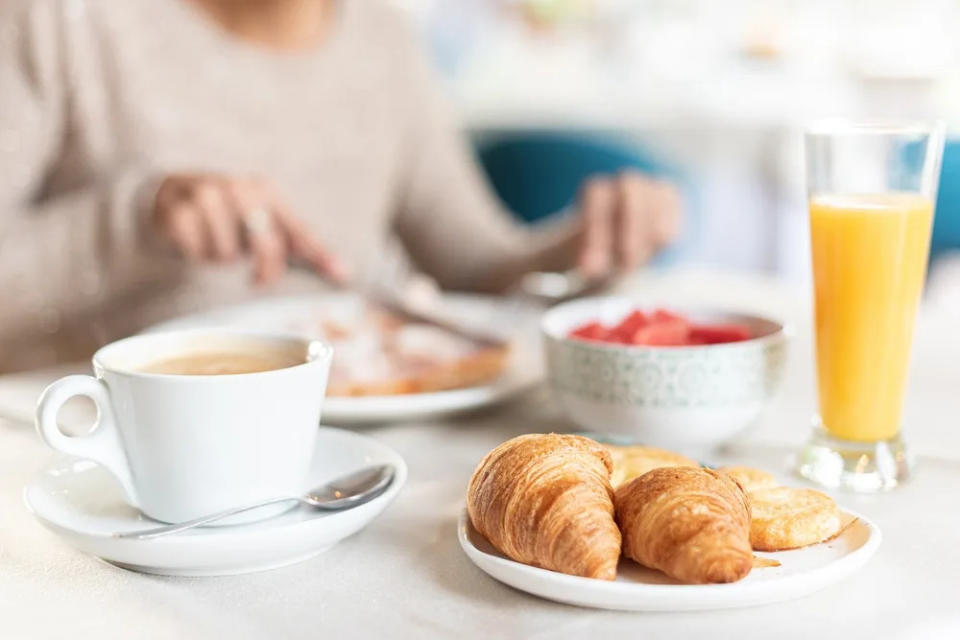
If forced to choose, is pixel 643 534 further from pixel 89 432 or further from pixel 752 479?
pixel 89 432

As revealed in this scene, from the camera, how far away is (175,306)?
1.30 metres

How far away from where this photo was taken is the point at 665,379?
72 cm

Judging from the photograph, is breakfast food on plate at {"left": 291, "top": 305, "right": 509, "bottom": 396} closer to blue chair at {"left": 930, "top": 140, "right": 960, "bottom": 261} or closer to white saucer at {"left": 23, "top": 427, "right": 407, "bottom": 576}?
white saucer at {"left": 23, "top": 427, "right": 407, "bottom": 576}

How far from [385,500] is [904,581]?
0.28 metres

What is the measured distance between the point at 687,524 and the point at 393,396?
389mm

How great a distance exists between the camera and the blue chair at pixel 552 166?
3.10m

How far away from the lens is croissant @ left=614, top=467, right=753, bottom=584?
463 millimetres

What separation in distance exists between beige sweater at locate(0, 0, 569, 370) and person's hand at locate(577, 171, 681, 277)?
130 millimetres

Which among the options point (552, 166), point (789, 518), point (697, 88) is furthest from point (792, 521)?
point (697, 88)

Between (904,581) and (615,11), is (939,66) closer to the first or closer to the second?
(615,11)

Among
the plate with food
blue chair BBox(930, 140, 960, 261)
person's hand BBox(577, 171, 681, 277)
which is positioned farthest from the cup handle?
blue chair BBox(930, 140, 960, 261)

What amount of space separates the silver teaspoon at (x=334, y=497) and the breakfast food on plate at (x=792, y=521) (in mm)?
207

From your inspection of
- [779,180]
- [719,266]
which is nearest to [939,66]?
[779,180]

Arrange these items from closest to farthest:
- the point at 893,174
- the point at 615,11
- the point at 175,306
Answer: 1. the point at 893,174
2. the point at 175,306
3. the point at 615,11
